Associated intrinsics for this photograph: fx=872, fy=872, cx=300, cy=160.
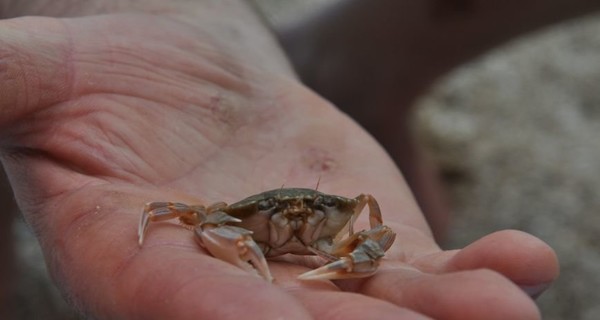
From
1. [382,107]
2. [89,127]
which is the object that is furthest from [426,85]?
[89,127]

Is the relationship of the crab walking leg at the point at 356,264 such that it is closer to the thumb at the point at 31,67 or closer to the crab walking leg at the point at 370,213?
the crab walking leg at the point at 370,213

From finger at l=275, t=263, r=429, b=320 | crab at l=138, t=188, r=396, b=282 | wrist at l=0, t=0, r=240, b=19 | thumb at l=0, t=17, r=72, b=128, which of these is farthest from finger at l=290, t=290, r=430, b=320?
wrist at l=0, t=0, r=240, b=19

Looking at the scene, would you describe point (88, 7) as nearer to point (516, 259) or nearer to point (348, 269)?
point (348, 269)

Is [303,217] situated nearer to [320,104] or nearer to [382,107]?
[320,104]

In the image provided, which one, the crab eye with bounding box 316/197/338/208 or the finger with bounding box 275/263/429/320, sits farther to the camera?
the crab eye with bounding box 316/197/338/208

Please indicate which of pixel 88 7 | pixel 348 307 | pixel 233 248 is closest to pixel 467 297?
pixel 348 307

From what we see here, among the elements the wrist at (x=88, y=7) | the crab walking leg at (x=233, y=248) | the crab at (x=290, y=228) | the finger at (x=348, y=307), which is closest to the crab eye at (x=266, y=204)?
the crab at (x=290, y=228)

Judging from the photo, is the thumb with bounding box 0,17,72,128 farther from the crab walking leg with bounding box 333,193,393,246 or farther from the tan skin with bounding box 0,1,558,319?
the crab walking leg with bounding box 333,193,393,246

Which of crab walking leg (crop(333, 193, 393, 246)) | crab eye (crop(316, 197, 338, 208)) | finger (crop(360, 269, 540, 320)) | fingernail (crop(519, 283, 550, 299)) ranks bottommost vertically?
crab walking leg (crop(333, 193, 393, 246))
